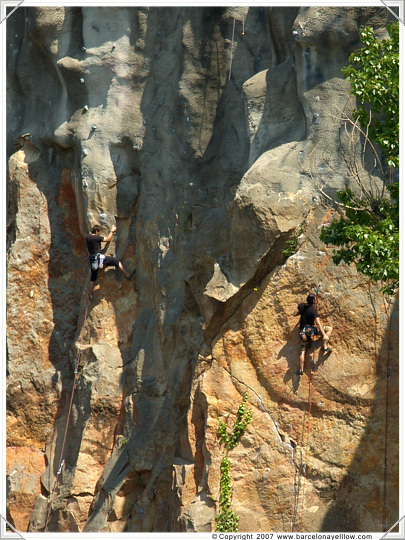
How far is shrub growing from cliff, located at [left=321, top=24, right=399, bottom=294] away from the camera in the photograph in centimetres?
1202

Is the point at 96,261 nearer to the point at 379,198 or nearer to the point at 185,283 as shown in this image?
the point at 185,283

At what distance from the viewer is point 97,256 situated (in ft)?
59.5

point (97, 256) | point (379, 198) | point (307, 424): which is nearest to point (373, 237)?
point (379, 198)

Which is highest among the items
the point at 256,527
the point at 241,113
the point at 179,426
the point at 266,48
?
the point at 266,48

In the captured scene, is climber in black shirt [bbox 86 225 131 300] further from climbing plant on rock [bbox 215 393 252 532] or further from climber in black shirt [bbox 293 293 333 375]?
climber in black shirt [bbox 293 293 333 375]

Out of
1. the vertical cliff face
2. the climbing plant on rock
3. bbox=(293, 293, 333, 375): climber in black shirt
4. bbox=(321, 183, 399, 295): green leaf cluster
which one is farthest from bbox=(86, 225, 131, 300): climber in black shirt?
bbox=(321, 183, 399, 295): green leaf cluster

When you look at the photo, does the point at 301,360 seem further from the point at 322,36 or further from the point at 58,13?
the point at 58,13

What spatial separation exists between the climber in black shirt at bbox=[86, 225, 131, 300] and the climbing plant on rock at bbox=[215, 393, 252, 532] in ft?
15.3

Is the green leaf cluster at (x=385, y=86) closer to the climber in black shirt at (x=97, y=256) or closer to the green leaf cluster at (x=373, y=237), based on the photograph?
the green leaf cluster at (x=373, y=237)

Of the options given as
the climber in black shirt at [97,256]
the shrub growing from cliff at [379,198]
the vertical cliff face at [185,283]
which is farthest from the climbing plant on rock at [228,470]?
the climber in black shirt at [97,256]

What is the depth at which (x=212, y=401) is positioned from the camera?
50.7 feet

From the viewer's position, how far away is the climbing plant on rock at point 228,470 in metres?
14.9

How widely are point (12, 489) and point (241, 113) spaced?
32.8ft

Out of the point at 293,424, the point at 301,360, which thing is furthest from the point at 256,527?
the point at 301,360
